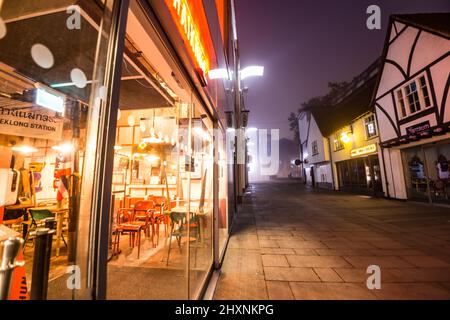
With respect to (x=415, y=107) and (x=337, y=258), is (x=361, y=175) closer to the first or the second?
(x=415, y=107)

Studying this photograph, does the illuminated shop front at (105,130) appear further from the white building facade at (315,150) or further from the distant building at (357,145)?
the white building facade at (315,150)

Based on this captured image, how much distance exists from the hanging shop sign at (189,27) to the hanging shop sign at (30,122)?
393 cm

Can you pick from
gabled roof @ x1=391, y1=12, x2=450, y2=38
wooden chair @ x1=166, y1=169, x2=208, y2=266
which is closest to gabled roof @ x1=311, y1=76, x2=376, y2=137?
gabled roof @ x1=391, y1=12, x2=450, y2=38

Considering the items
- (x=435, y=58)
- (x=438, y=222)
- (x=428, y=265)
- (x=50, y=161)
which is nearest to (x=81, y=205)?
(x=428, y=265)

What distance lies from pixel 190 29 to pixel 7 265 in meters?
2.77

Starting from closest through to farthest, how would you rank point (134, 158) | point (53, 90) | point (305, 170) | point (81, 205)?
point (81, 205) → point (53, 90) → point (134, 158) → point (305, 170)

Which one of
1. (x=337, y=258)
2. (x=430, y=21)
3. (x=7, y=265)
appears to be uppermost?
(x=430, y=21)

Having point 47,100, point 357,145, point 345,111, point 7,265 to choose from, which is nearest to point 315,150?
point 345,111

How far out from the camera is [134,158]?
7961mm

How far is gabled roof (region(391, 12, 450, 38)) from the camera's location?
8.04 m

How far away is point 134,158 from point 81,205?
300 inches

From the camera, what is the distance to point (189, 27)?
2.44 metres

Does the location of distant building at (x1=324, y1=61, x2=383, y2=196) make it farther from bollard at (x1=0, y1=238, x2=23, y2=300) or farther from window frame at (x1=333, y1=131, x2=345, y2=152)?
bollard at (x1=0, y1=238, x2=23, y2=300)
